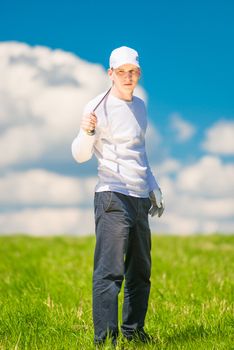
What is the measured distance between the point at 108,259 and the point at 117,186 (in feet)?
1.81

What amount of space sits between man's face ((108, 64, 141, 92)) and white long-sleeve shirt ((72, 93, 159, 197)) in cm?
12

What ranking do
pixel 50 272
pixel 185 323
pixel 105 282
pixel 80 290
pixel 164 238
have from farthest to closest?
pixel 164 238 → pixel 50 272 → pixel 80 290 → pixel 185 323 → pixel 105 282

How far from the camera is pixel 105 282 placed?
5.15 m

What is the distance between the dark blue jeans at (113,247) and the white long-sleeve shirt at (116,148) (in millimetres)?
97

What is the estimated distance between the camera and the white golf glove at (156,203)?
552 cm

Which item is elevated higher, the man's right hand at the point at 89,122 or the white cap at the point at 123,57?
the white cap at the point at 123,57

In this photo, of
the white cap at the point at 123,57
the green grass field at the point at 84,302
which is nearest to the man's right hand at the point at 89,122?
the white cap at the point at 123,57

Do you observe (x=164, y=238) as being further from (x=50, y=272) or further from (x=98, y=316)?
(x=98, y=316)

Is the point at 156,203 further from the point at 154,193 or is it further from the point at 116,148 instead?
the point at 116,148

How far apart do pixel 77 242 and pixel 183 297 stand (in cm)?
874

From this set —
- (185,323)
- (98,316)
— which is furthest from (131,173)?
(185,323)

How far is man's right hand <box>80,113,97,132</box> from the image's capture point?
16.8 feet

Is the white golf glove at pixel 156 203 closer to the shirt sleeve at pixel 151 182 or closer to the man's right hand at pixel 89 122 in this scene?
the shirt sleeve at pixel 151 182

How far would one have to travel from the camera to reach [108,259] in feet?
16.7
